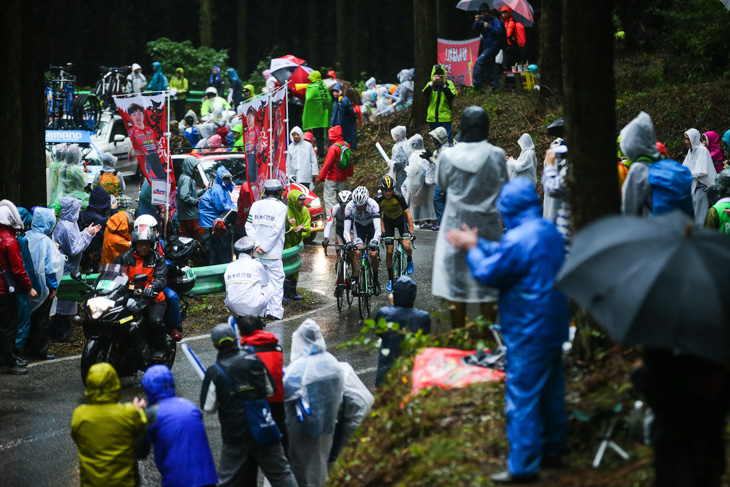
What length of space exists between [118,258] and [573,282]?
8.04 metres

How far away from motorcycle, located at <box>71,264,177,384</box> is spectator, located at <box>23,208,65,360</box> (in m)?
1.09

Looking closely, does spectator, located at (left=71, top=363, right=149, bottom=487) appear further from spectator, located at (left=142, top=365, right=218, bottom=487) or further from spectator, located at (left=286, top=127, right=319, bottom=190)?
spectator, located at (left=286, top=127, right=319, bottom=190)

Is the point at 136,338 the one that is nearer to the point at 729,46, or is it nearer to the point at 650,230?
the point at 650,230

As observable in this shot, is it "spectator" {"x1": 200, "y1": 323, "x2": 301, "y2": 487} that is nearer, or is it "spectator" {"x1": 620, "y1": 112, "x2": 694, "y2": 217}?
"spectator" {"x1": 200, "y1": 323, "x2": 301, "y2": 487}

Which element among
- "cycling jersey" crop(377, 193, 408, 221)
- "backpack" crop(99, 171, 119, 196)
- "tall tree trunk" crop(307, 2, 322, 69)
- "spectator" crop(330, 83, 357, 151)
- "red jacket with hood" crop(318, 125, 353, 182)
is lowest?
"cycling jersey" crop(377, 193, 408, 221)

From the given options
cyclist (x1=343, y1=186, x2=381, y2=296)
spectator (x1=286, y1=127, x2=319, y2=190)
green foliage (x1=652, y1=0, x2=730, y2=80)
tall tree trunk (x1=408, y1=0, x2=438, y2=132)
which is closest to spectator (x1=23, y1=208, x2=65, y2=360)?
cyclist (x1=343, y1=186, x2=381, y2=296)

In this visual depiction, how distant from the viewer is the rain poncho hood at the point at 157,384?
7.45 metres

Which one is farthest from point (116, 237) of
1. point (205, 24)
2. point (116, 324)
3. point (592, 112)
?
point (205, 24)

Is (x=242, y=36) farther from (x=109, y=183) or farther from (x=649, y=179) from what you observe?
(x=649, y=179)

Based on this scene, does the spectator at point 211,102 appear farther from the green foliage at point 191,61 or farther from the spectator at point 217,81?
the green foliage at point 191,61

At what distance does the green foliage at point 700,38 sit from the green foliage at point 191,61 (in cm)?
2066

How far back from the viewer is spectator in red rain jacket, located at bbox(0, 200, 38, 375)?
11.9 metres

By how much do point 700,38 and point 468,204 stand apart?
1743 cm

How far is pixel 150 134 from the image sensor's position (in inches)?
623
